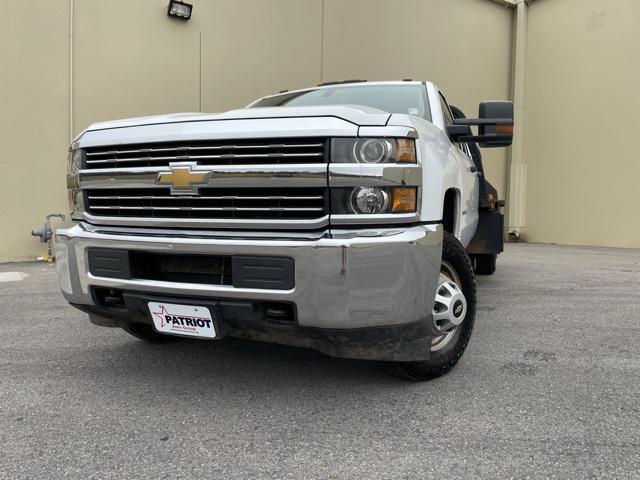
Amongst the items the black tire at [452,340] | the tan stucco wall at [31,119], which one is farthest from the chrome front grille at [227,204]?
the tan stucco wall at [31,119]

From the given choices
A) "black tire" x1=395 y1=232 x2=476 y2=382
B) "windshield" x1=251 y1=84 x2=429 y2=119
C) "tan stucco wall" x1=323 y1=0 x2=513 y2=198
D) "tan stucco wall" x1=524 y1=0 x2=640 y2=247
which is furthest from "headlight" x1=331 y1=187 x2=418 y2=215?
"tan stucco wall" x1=524 y1=0 x2=640 y2=247

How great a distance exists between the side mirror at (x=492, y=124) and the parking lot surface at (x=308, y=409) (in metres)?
1.41

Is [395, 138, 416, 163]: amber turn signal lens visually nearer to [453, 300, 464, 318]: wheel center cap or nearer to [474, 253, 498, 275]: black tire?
[453, 300, 464, 318]: wheel center cap

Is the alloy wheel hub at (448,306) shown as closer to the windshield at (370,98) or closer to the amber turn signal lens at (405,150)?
the amber turn signal lens at (405,150)

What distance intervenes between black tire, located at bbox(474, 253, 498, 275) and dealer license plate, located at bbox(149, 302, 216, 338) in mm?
4815

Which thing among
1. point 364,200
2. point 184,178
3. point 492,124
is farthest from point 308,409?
point 492,124

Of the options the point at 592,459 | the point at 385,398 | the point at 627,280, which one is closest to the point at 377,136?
the point at 385,398

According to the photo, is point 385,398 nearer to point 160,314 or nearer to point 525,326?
point 160,314

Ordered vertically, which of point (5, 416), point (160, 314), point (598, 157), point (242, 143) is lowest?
point (5, 416)

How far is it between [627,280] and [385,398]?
5.38 meters

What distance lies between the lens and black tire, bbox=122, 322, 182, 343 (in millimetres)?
3529

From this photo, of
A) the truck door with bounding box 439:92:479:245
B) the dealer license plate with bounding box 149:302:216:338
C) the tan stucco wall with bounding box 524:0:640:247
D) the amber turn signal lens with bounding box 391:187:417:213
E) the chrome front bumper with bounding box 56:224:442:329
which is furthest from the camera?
the tan stucco wall with bounding box 524:0:640:247

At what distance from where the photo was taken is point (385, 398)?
2725 mm

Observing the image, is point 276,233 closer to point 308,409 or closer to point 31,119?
point 308,409
